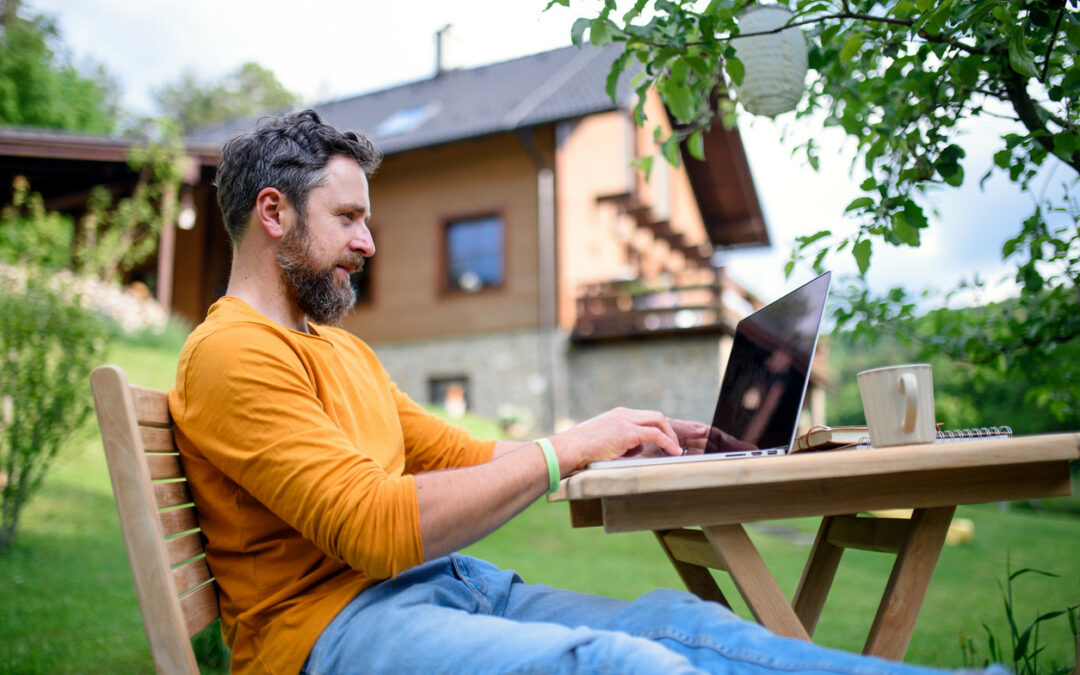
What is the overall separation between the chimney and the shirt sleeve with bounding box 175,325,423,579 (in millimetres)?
15358

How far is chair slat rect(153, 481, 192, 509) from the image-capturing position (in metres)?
1.37

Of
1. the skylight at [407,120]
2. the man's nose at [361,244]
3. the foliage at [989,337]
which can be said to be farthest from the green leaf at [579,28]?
the skylight at [407,120]

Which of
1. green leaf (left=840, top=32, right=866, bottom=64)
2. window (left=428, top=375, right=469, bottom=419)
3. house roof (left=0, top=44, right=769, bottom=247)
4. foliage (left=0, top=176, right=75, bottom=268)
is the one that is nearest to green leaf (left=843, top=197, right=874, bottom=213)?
green leaf (left=840, top=32, right=866, bottom=64)

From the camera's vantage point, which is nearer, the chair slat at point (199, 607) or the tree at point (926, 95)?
the chair slat at point (199, 607)

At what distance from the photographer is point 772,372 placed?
1576mm

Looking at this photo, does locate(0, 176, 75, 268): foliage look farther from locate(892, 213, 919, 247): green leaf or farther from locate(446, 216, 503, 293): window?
locate(892, 213, 919, 247): green leaf

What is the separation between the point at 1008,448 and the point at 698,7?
139 centimetres

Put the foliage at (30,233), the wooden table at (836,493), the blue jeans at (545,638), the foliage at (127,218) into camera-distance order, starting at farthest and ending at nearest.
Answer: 1. the foliage at (127,218)
2. the foliage at (30,233)
3. the wooden table at (836,493)
4. the blue jeans at (545,638)

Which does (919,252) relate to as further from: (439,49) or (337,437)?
(439,49)

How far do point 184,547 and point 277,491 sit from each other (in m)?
0.25

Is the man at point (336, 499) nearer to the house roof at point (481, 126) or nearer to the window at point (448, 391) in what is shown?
the house roof at point (481, 126)

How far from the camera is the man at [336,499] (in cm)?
117

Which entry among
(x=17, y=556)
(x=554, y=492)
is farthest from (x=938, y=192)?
(x=17, y=556)

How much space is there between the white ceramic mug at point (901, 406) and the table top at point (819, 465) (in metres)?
0.12
